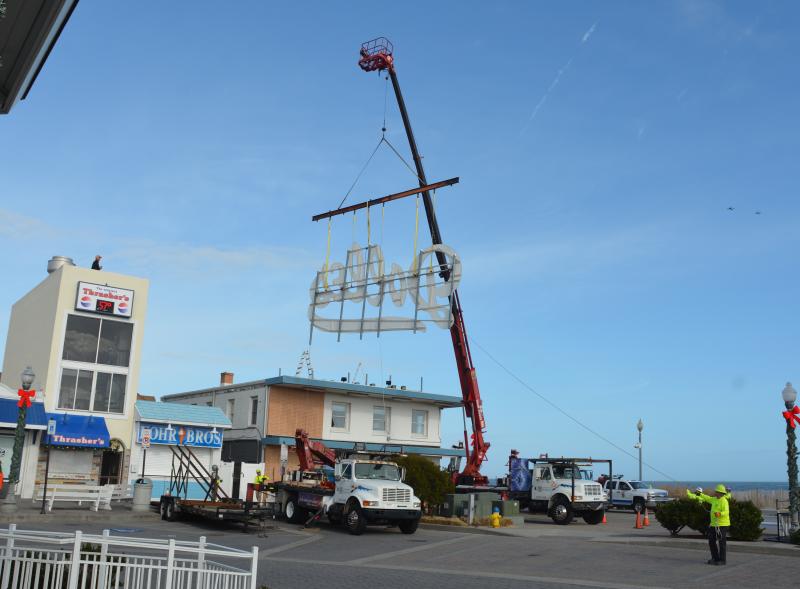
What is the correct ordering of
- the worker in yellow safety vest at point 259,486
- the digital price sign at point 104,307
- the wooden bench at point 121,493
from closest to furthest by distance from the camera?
the worker in yellow safety vest at point 259,486 < the wooden bench at point 121,493 < the digital price sign at point 104,307

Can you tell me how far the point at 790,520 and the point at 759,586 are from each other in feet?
26.8

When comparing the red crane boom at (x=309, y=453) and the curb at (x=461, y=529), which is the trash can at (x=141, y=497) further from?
the curb at (x=461, y=529)

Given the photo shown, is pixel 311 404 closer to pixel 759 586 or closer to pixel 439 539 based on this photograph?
pixel 439 539

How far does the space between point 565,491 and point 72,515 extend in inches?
713

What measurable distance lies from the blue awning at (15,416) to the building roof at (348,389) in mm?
11235

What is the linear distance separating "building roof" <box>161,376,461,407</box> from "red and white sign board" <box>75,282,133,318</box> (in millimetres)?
8209

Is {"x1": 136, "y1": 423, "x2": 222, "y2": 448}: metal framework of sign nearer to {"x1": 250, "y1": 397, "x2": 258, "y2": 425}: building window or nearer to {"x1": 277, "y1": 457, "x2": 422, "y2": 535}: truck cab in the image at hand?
{"x1": 250, "y1": 397, "x2": 258, "y2": 425}: building window

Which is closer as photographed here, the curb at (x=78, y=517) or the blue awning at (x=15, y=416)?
the curb at (x=78, y=517)

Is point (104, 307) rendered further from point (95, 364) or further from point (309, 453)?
point (309, 453)

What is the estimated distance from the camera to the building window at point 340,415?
41.6 m

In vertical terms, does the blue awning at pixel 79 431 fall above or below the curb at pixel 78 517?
above

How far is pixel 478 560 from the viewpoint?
19.2 meters

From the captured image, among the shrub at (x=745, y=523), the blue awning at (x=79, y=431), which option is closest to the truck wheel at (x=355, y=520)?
the shrub at (x=745, y=523)

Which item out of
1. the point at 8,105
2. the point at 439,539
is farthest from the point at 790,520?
the point at 8,105
